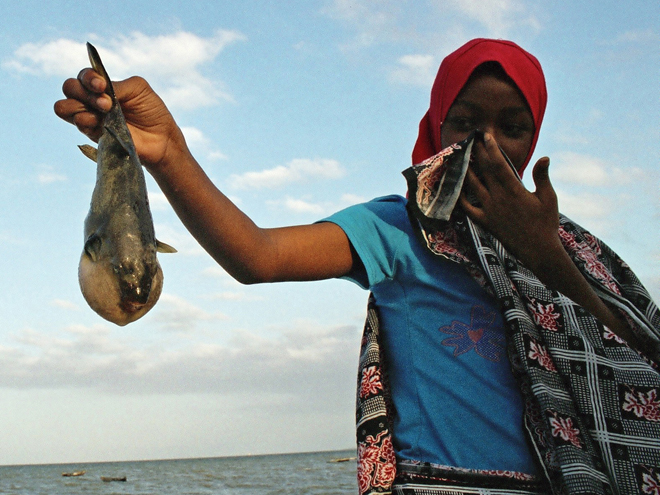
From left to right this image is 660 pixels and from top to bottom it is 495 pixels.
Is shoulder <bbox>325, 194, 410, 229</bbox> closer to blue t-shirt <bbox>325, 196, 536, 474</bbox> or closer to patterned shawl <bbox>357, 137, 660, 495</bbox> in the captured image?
blue t-shirt <bbox>325, 196, 536, 474</bbox>

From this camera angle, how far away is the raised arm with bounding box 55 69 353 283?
62.1 inches

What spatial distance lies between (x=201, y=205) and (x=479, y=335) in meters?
0.96

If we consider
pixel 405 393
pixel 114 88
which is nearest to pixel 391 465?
pixel 405 393

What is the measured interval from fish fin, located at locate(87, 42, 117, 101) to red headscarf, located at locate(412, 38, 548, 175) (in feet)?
4.32

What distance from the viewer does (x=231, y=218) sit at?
1771 millimetres

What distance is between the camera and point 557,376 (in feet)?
6.46

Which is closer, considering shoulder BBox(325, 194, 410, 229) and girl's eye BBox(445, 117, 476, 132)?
shoulder BBox(325, 194, 410, 229)

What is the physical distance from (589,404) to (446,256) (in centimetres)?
62

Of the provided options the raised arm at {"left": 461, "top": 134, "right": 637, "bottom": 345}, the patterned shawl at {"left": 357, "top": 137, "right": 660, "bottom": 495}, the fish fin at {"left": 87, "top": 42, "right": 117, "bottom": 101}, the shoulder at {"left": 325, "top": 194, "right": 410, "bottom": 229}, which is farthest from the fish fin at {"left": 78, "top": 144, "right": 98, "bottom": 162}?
the raised arm at {"left": 461, "top": 134, "right": 637, "bottom": 345}

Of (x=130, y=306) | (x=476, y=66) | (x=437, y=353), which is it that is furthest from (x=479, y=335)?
(x=130, y=306)

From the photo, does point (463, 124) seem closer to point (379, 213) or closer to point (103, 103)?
point (379, 213)

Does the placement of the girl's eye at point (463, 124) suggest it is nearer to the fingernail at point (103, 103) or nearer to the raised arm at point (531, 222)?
the raised arm at point (531, 222)

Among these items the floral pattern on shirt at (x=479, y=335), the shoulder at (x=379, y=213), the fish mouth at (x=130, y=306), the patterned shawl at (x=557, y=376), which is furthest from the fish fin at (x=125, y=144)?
the floral pattern on shirt at (x=479, y=335)

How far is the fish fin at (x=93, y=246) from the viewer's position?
1369 mm
